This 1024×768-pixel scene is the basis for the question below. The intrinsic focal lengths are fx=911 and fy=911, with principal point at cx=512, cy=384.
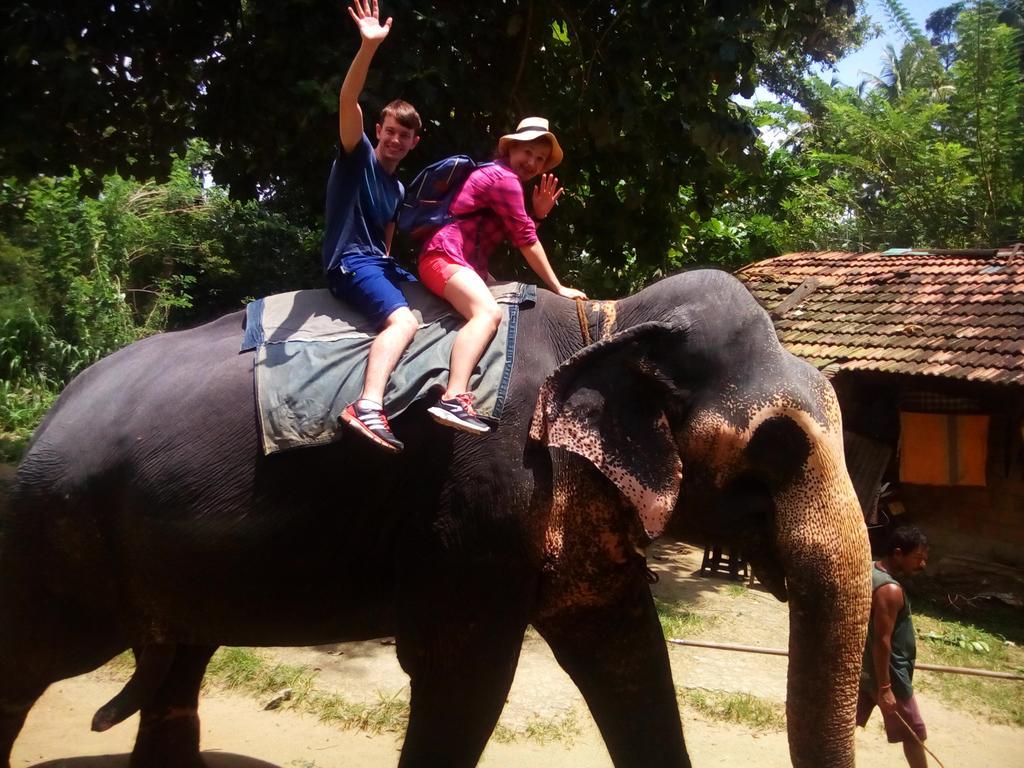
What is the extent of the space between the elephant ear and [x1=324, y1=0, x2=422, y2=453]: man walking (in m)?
0.47

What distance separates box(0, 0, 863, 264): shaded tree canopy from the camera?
5.48 m

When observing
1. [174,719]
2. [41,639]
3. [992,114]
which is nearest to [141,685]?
[174,719]

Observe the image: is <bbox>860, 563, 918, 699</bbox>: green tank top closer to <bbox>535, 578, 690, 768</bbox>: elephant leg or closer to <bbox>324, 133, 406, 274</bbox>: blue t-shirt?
<bbox>535, 578, 690, 768</bbox>: elephant leg

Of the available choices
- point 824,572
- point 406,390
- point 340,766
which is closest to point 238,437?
point 406,390

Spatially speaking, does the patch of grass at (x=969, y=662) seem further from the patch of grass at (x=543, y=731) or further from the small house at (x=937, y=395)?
the patch of grass at (x=543, y=731)

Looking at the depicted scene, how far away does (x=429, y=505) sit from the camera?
2.48 meters

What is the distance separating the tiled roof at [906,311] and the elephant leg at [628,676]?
5794 millimetres

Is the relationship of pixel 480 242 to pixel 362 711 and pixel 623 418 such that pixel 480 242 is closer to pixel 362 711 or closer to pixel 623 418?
pixel 623 418

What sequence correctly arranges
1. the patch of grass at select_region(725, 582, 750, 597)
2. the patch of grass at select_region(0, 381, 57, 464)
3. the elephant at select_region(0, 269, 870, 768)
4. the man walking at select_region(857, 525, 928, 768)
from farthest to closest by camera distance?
the patch of grass at select_region(0, 381, 57, 464), the patch of grass at select_region(725, 582, 750, 597), the man walking at select_region(857, 525, 928, 768), the elephant at select_region(0, 269, 870, 768)

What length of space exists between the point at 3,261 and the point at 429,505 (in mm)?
13239

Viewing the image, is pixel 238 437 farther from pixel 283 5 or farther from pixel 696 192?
pixel 696 192

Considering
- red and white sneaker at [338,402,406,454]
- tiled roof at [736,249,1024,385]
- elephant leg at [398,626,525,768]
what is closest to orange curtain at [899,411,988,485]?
tiled roof at [736,249,1024,385]

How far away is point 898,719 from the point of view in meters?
3.87

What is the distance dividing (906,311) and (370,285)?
775 centimetres
